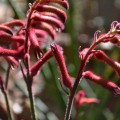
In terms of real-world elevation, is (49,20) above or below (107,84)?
above

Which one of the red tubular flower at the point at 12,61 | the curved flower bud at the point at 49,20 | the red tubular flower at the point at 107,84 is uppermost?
the curved flower bud at the point at 49,20

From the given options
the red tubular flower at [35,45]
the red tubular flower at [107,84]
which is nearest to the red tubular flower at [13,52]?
the red tubular flower at [35,45]

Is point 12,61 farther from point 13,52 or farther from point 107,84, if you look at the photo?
point 107,84

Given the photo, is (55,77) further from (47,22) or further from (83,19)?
(83,19)

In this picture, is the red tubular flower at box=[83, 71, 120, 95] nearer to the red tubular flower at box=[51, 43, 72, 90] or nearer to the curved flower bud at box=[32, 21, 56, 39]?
the red tubular flower at box=[51, 43, 72, 90]

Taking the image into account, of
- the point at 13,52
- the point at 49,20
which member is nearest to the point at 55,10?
the point at 49,20

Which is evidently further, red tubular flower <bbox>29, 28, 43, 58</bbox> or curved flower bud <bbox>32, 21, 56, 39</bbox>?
curved flower bud <bbox>32, 21, 56, 39</bbox>

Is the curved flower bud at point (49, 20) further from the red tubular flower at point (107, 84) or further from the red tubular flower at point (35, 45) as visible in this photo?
the red tubular flower at point (107, 84)

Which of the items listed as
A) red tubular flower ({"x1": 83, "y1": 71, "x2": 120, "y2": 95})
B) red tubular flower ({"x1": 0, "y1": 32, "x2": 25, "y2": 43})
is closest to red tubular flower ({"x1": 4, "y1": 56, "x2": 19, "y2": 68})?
red tubular flower ({"x1": 0, "y1": 32, "x2": 25, "y2": 43})

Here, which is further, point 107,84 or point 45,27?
point 45,27

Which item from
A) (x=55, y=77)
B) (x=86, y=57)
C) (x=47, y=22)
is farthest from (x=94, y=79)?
(x=55, y=77)

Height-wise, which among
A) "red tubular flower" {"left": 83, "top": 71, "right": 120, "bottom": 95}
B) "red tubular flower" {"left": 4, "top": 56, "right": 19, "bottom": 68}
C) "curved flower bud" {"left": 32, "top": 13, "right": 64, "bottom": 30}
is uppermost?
"curved flower bud" {"left": 32, "top": 13, "right": 64, "bottom": 30}
